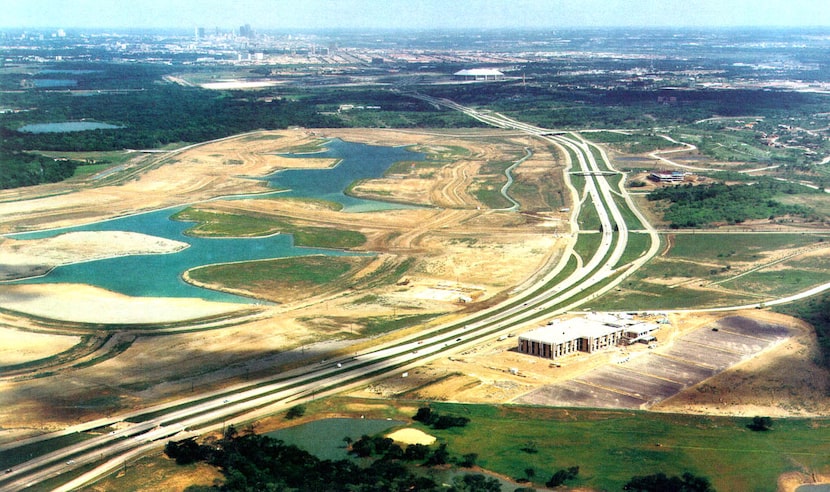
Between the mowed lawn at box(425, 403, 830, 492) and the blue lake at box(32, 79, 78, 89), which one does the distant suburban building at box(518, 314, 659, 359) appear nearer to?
the mowed lawn at box(425, 403, 830, 492)

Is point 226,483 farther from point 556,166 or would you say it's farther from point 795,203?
point 556,166

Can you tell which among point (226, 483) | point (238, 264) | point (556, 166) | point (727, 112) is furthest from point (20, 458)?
point (727, 112)

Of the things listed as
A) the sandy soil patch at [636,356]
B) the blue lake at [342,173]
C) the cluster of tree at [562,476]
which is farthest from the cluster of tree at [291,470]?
the blue lake at [342,173]

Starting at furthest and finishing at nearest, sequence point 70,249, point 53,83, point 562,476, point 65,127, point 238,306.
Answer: point 53,83 → point 65,127 → point 70,249 → point 238,306 → point 562,476

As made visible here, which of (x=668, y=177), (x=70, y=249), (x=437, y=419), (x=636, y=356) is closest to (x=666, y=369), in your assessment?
(x=636, y=356)

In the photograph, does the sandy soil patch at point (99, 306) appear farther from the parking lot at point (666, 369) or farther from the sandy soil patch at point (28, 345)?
the parking lot at point (666, 369)

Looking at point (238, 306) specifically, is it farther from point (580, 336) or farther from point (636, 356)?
point (636, 356)
